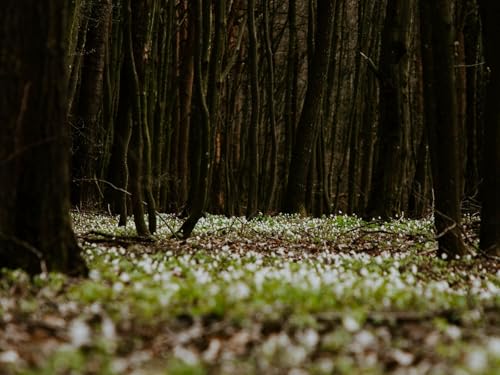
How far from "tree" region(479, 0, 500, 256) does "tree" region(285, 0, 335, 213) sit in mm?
10783

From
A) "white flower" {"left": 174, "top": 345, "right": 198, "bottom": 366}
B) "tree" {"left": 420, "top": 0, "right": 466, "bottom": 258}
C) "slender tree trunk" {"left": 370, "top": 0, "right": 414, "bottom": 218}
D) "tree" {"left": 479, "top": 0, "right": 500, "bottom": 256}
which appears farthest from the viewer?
"slender tree trunk" {"left": 370, "top": 0, "right": 414, "bottom": 218}

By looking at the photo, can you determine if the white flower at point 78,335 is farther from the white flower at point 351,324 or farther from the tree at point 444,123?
the tree at point 444,123

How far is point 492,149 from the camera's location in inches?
392

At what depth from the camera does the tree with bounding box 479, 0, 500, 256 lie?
9.90 m

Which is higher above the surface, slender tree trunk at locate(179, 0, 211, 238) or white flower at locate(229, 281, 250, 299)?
slender tree trunk at locate(179, 0, 211, 238)

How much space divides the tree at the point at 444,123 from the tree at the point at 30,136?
17.2 ft

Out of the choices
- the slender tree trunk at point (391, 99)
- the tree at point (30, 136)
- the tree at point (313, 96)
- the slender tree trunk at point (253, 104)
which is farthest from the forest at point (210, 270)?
the tree at point (313, 96)

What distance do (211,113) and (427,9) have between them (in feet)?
18.8

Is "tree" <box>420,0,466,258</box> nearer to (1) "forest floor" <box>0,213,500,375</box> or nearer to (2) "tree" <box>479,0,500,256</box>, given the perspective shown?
(2) "tree" <box>479,0,500,256</box>

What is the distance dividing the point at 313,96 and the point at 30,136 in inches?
613

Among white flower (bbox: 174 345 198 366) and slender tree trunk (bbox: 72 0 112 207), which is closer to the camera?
white flower (bbox: 174 345 198 366)

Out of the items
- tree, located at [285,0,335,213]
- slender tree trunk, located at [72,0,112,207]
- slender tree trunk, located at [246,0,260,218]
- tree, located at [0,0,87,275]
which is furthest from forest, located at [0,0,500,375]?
slender tree trunk, located at [72,0,112,207]

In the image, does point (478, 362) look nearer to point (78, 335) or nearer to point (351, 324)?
point (351, 324)

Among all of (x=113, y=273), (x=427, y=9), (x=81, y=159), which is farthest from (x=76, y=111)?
(x=113, y=273)
